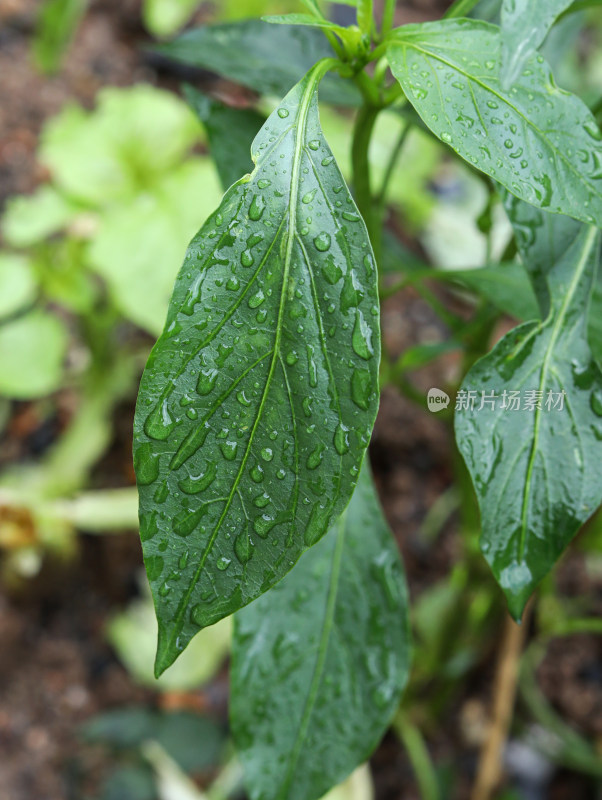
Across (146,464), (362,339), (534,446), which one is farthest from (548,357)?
(146,464)

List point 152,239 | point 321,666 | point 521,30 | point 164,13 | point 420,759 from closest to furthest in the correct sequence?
point 521,30, point 321,666, point 420,759, point 152,239, point 164,13

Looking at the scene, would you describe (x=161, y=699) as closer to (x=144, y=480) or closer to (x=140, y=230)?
(x=140, y=230)

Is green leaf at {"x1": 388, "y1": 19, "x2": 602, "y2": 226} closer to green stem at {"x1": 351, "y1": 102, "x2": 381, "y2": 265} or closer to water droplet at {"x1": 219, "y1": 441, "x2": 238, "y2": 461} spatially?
green stem at {"x1": 351, "y1": 102, "x2": 381, "y2": 265}

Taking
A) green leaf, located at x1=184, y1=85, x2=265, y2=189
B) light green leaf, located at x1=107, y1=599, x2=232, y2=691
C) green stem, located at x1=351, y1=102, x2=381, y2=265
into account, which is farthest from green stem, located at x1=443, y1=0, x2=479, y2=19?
light green leaf, located at x1=107, y1=599, x2=232, y2=691

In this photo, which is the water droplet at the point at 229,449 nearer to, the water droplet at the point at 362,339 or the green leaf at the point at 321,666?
the water droplet at the point at 362,339

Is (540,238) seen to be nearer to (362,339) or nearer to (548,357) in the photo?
(548,357)

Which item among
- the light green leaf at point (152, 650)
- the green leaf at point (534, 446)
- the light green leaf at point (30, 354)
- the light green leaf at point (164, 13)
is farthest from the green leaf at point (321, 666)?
the light green leaf at point (164, 13)
